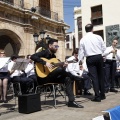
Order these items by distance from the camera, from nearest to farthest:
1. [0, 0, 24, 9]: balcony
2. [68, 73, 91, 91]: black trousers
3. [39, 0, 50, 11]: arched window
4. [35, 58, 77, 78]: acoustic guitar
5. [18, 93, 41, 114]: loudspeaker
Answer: [18, 93, 41, 114]: loudspeaker
[35, 58, 77, 78]: acoustic guitar
[68, 73, 91, 91]: black trousers
[0, 0, 24, 9]: balcony
[39, 0, 50, 11]: arched window

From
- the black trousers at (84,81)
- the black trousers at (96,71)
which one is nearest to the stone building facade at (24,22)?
the black trousers at (84,81)

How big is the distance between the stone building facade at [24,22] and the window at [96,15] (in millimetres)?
8756

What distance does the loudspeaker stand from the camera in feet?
17.7

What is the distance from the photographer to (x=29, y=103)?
5.46 metres

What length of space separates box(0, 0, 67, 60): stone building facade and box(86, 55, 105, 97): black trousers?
10360 mm

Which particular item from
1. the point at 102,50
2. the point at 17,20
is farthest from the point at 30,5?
the point at 102,50

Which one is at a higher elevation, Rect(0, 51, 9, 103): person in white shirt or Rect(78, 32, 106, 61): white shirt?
Rect(78, 32, 106, 61): white shirt

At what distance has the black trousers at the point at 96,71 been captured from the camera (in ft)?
21.8

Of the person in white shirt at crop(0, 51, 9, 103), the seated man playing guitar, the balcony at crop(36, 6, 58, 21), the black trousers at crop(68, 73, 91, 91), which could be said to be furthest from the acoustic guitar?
the balcony at crop(36, 6, 58, 21)

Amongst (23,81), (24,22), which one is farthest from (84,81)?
(24,22)

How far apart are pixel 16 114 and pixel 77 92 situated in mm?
3302

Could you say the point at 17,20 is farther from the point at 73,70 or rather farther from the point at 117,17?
the point at 117,17

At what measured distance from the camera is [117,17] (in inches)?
1176

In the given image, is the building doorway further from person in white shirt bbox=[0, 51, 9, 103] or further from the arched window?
person in white shirt bbox=[0, 51, 9, 103]
